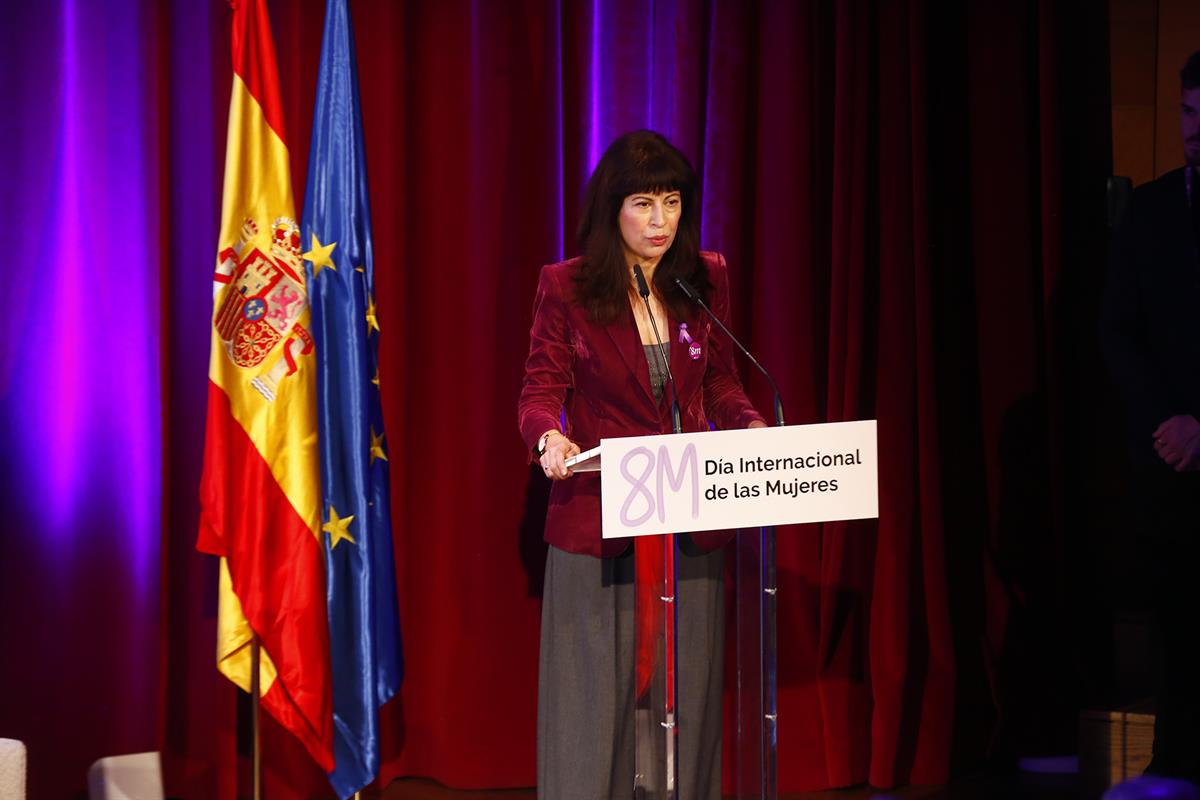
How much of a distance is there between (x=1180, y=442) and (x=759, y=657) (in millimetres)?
1334

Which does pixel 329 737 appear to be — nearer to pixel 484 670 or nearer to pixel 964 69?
pixel 484 670

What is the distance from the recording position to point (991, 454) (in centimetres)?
400

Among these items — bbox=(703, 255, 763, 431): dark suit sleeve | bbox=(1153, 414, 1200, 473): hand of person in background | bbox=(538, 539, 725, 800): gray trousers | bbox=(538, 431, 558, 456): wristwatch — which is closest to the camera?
bbox=(538, 431, 558, 456): wristwatch

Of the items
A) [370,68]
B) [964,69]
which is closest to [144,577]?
[370,68]

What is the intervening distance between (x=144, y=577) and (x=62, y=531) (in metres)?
0.25

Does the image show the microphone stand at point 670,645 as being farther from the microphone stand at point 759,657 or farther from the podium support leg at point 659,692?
the microphone stand at point 759,657

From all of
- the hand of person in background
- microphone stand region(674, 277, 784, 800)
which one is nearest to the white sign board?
microphone stand region(674, 277, 784, 800)

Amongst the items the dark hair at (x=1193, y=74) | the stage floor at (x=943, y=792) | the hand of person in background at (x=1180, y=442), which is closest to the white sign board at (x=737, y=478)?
the hand of person in background at (x=1180, y=442)

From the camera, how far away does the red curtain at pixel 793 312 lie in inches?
142

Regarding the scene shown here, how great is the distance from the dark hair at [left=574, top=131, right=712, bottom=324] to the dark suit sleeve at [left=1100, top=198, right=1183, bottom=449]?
120cm

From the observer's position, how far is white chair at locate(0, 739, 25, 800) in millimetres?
2125

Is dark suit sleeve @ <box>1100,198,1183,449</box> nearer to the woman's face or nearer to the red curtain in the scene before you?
the red curtain

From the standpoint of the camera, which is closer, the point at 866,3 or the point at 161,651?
the point at 161,651

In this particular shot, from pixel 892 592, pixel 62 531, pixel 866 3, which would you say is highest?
pixel 866 3
